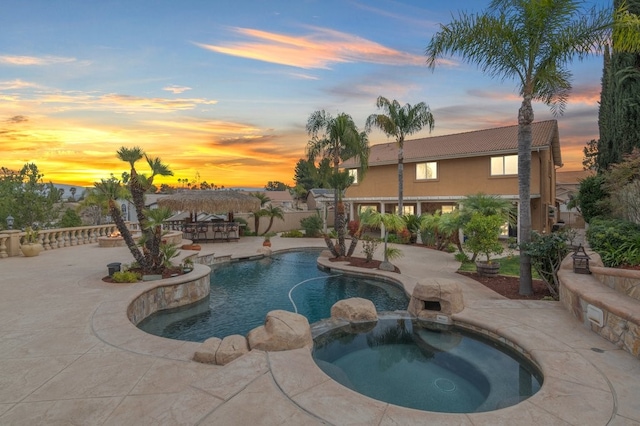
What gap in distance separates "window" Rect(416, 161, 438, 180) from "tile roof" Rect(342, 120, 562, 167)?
27.4 inches

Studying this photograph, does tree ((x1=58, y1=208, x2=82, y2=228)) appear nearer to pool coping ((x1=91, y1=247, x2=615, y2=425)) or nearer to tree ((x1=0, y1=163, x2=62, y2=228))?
tree ((x1=0, y1=163, x2=62, y2=228))

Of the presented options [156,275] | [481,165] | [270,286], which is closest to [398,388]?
[270,286]

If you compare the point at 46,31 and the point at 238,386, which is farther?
the point at 46,31

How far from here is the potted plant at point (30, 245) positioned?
1578 cm

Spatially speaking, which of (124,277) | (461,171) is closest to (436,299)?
(124,277)

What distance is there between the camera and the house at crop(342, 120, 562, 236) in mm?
20023

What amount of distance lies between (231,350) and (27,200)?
33.1m

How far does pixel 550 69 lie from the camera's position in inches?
356

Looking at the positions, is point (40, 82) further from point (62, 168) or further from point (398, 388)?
point (398, 388)

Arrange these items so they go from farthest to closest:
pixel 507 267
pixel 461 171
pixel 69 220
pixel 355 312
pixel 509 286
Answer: pixel 69 220 → pixel 461 171 → pixel 507 267 → pixel 509 286 → pixel 355 312

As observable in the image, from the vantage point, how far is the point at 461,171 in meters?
21.9

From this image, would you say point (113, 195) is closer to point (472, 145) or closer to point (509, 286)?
point (509, 286)

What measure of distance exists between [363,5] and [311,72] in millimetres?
3845

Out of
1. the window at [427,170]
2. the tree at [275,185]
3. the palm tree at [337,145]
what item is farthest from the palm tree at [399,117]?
the tree at [275,185]
